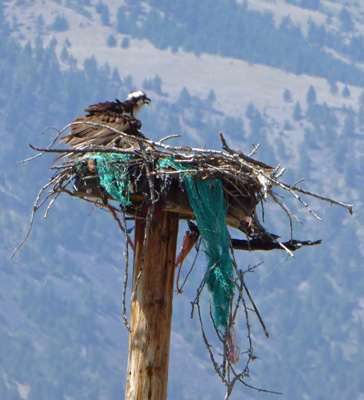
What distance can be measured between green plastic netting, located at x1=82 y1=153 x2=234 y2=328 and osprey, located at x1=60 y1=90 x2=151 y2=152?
1.26 m

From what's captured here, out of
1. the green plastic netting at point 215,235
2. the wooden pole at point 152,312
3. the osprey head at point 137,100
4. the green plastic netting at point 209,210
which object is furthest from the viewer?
the osprey head at point 137,100

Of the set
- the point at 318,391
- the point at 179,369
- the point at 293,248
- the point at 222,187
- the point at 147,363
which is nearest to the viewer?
the point at 147,363

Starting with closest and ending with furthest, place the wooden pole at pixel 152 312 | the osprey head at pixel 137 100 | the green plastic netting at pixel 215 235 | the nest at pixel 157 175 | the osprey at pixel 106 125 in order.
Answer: the wooden pole at pixel 152 312, the nest at pixel 157 175, the green plastic netting at pixel 215 235, the osprey at pixel 106 125, the osprey head at pixel 137 100

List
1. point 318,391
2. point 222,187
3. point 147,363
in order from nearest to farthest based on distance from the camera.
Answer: point 147,363
point 222,187
point 318,391

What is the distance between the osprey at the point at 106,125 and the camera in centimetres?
1076

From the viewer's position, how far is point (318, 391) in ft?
618

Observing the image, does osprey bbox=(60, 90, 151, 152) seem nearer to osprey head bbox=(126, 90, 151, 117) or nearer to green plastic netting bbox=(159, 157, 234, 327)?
osprey head bbox=(126, 90, 151, 117)

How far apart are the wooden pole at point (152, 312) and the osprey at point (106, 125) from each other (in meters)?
1.58

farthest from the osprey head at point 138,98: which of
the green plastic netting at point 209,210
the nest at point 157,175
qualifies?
the green plastic netting at point 209,210

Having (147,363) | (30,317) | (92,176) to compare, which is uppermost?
(30,317)

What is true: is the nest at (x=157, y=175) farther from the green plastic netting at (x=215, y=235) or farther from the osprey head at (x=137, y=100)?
the osprey head at (x=137, y=100)

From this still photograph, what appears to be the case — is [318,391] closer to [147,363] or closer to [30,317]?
[30,317]

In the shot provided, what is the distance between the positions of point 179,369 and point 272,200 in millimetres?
166369

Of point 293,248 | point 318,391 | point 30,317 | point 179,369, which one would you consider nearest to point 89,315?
point 30,317
